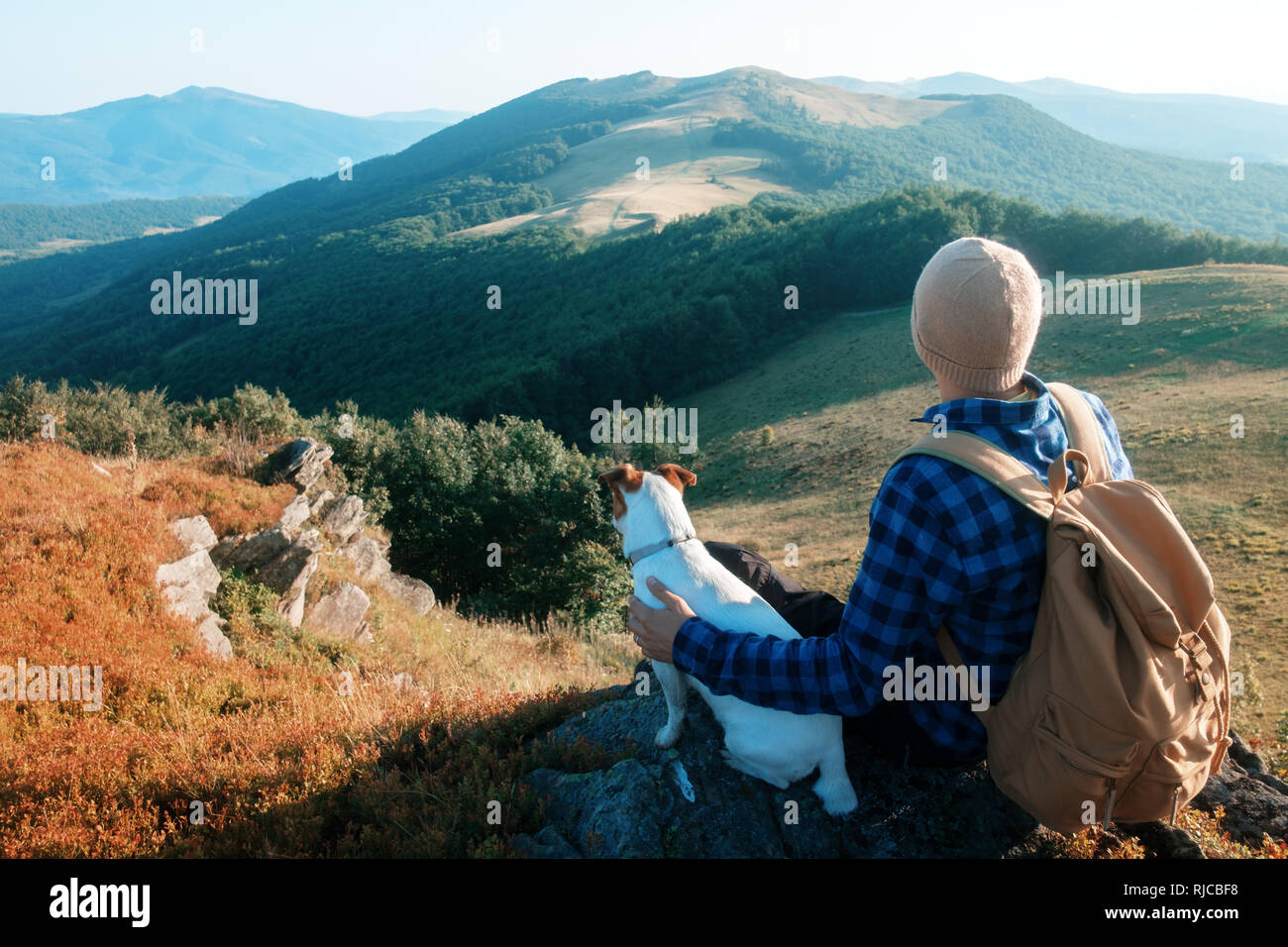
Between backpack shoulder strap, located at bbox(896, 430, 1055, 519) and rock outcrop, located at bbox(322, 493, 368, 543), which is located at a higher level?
backpack shoulder strap, located at bbox(896, 430, 1055, 519)

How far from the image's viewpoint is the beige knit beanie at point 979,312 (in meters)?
2.20

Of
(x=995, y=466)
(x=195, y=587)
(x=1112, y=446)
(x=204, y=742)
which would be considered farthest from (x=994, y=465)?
(x=195, y=587)

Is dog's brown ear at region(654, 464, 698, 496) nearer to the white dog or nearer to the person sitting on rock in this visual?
the white dog

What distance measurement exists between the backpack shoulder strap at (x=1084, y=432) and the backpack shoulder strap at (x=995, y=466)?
43cm

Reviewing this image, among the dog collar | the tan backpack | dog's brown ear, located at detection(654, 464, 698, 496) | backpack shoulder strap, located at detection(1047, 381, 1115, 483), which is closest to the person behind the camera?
the tan backpack

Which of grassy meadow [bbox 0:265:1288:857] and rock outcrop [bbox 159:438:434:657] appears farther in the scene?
rock outcrop [bbox 159:438:434:657]

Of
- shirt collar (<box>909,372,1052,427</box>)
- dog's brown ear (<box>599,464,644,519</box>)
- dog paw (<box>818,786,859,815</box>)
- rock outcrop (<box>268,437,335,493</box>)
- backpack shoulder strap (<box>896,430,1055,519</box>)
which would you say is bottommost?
dog paw (<box>818,786,859,815</box>)

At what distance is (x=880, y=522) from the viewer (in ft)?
7.55

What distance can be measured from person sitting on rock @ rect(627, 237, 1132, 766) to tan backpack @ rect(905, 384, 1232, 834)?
0.25 feet

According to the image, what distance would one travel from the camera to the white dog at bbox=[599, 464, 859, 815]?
2.98 m

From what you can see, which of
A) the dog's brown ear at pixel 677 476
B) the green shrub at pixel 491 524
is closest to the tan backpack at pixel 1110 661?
the dog's brown ear at pixel 677 476

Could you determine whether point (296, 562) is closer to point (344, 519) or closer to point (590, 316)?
point (344, 519)

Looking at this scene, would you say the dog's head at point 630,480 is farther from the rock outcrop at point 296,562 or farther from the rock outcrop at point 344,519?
the rock outcrop at point 344,519

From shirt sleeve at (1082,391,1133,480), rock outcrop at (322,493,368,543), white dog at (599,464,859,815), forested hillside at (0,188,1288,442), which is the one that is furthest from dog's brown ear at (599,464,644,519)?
forested hillside at (0,188,1288,442)
